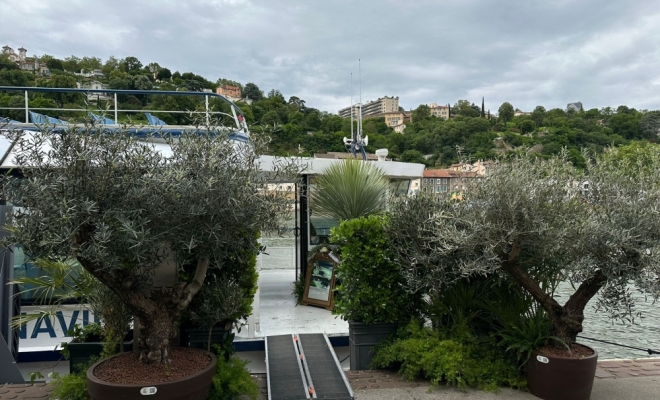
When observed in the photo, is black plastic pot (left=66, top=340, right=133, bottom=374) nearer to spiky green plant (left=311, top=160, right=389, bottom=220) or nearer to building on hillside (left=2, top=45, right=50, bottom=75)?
spiky green plant (left=311, top=160, right=389, bottom=220)

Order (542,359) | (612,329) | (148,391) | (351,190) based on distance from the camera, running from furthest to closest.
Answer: (612,329) → (351,190) → (542,359) → (148,391)

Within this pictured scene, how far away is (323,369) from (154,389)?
1707mm

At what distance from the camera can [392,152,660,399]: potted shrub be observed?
374cm

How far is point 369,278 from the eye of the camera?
499 centimetres

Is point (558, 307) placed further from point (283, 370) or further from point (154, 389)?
point (154, 389)

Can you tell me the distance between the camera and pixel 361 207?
6297 mm

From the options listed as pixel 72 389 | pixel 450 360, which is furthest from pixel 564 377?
pixel 72 389

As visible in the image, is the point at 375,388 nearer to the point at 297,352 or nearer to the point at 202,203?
the point at 297,352

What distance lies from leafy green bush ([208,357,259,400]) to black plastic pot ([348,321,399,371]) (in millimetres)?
Answer: 1241

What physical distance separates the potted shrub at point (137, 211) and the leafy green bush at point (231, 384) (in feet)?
0.73

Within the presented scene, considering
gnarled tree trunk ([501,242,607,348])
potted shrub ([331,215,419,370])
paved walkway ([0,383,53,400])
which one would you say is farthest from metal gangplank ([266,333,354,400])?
paved walkway ([0,383,53,400])

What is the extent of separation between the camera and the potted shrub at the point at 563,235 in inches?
147

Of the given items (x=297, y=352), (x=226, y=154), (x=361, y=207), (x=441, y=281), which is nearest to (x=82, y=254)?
(x=226, y=154)

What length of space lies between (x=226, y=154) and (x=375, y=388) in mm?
2630
